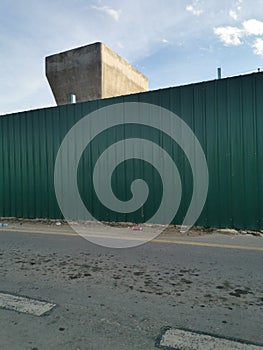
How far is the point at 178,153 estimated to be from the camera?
6496 millimetres

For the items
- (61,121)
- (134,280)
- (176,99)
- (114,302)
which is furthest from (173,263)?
(61,121)

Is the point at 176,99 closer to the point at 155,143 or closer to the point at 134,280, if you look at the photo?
the point at 155,143

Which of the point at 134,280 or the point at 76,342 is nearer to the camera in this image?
the point at 76,342

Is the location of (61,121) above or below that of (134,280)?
above

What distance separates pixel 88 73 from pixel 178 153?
814 cm

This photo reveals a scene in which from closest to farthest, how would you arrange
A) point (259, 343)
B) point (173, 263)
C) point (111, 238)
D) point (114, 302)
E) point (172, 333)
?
point (259, 343) → point (172, 333) → point (114, 302) → point (173, 263) → point (111, 238)

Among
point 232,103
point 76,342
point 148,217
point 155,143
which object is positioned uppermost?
point 232,103

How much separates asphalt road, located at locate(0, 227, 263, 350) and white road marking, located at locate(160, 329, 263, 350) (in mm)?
94

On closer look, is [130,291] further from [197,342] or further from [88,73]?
[88,73]

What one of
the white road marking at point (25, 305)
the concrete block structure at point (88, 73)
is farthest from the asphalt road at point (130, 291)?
the concrete block structure at point (88, 73)

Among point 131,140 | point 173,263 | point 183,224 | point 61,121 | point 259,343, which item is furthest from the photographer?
point 61,121

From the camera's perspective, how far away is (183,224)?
6.45 m

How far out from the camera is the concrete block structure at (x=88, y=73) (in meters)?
12.8

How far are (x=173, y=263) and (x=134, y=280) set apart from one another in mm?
838
